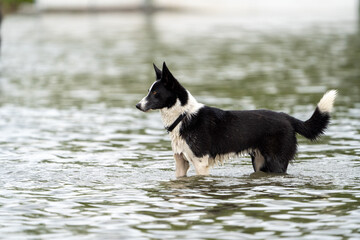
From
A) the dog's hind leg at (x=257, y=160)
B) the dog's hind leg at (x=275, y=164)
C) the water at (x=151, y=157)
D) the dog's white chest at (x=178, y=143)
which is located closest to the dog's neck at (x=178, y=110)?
the dog's white chest at (x=178, y=143)

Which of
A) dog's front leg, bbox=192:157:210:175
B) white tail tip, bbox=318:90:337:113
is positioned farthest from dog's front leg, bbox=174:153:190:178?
white tail tip, bbox=318:90:337:113

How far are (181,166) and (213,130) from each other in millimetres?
654

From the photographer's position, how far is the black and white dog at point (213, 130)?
959 centimetres

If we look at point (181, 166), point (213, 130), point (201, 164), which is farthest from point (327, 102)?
point (181, 166)

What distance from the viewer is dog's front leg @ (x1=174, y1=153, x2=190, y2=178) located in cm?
988

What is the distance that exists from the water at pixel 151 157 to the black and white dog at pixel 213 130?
316 millimetres

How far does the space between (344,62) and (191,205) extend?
58.7ft

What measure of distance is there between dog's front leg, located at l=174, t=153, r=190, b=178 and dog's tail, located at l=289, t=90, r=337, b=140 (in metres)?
1.39

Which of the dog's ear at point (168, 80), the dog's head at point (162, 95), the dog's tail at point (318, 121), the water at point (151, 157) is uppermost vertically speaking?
the dog's ear at point (168, 80)

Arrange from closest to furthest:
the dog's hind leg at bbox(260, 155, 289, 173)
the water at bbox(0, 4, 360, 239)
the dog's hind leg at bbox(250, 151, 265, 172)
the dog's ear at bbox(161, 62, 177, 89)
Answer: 1. the water at bbox(0, 4, 360, 239)
2. the dog's ear at bbox(161, 62, 177, 89)
3. the dog's hind leg at bbox(260, 155, 289, 173)
4. the dog's hind leg at bbox(250, 151, 265, 172)

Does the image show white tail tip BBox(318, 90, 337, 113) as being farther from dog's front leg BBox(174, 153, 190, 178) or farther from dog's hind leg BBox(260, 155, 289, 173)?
dog's front leg BBox(174, 153, 190, 178)

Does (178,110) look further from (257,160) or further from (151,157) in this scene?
(151,157)

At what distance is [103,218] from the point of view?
8.00 m

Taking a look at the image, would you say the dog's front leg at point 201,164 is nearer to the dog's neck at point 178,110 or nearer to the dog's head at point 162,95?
the dog's neck at point 178,110
